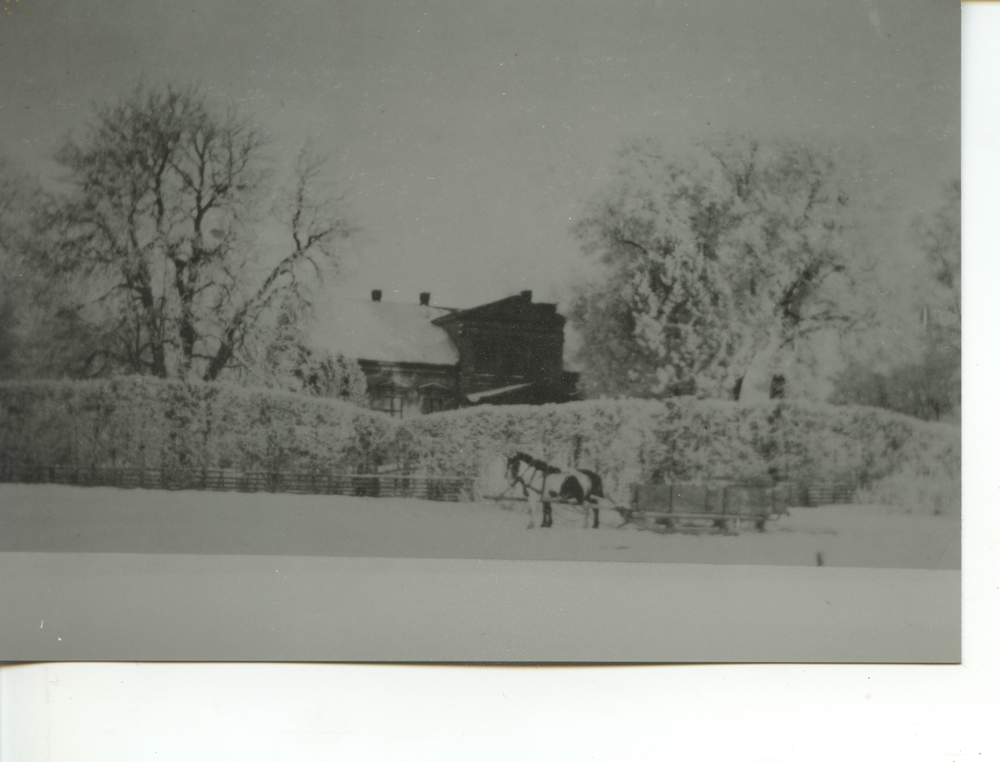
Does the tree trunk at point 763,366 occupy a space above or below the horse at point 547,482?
above

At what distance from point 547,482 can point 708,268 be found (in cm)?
116

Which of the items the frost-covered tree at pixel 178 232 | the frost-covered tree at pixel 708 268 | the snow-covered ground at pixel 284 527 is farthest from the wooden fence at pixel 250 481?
the frost-covered tree at pixel 708 268

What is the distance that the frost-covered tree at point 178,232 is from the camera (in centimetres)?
296

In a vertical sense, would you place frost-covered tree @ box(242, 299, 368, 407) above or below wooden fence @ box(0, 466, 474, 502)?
above

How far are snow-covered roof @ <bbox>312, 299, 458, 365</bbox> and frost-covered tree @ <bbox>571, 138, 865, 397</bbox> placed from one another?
712 millimetres

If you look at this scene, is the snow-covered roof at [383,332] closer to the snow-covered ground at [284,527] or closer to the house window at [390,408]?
the house window at [390,408]

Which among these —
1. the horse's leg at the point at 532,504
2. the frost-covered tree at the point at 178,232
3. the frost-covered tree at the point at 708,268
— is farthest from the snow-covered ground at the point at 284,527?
the frost-covered tree at the point at 708,268

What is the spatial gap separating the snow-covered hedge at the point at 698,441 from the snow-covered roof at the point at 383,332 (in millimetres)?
292

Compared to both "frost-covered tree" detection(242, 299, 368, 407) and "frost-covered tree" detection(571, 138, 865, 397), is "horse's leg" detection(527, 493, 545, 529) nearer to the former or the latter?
"frost-covered tree" detection(571, 138, 865, 397)

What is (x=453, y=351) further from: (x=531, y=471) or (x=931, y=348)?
(x=931, y=348)

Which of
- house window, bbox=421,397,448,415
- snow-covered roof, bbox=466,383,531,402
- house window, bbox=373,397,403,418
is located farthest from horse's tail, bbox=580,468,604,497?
house window, bbox=373,397,403,418

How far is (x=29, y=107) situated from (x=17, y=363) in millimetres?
1103

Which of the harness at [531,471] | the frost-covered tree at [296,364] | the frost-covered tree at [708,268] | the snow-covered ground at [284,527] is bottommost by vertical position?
the snow-covered ground at [284,527]

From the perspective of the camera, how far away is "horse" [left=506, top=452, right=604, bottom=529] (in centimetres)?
297
